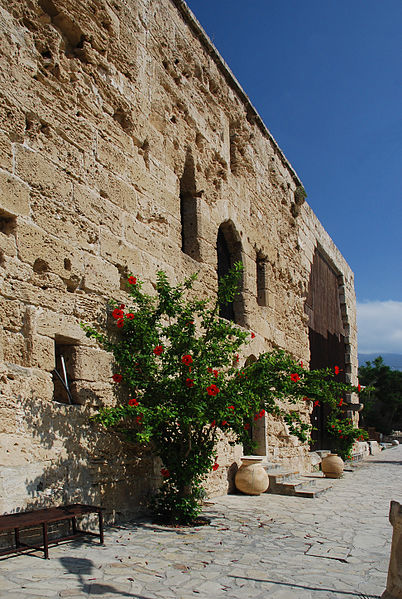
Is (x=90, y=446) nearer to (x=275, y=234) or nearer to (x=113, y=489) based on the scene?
(x=113, y=489)

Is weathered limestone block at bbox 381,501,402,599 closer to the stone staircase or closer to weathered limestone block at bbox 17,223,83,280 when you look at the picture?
weathered limestone block at bbox 17,223,83,280

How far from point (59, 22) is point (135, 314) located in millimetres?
2946

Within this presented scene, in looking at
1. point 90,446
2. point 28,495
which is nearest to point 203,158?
point 90,446

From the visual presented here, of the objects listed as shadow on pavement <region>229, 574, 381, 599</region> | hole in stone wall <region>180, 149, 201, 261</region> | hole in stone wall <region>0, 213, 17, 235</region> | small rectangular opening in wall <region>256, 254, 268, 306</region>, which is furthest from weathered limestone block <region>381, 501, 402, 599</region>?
small rectangular opening in wall <region>256, 254, 268, 306</region>

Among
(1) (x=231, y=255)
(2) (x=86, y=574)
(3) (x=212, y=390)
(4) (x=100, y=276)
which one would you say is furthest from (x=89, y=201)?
(1) (x=231, y=255)

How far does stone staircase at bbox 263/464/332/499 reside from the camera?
24.5 ft

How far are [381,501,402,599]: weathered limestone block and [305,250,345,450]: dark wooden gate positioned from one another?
29.9ft

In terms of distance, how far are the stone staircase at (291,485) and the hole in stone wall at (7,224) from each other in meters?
5.32

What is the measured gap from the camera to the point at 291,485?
24.7 feet

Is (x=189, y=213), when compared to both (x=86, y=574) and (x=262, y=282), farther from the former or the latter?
(x=86, y=574)

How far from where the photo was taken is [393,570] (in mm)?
2734

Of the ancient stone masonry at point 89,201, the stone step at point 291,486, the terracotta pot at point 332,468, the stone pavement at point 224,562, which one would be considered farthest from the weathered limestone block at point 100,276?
the terracotta pot at point 332,468

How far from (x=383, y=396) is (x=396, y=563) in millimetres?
32711

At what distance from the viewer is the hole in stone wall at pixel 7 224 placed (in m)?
4.29
